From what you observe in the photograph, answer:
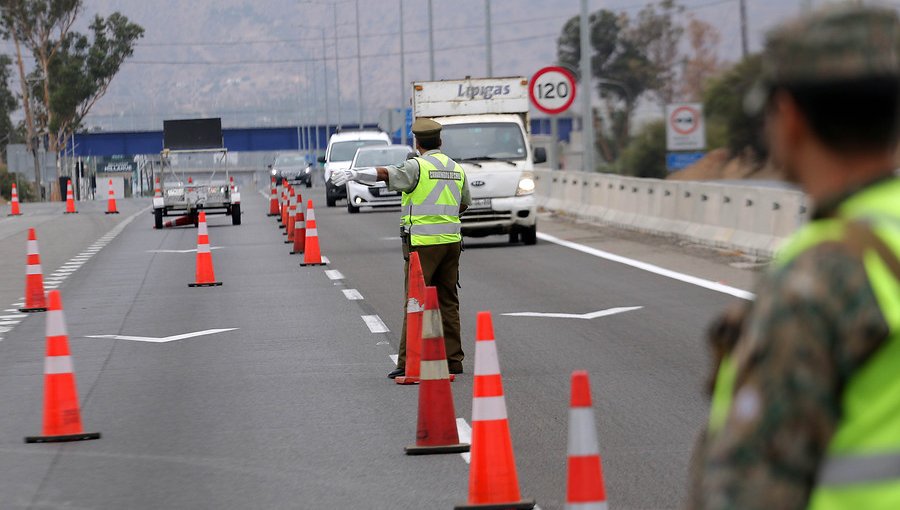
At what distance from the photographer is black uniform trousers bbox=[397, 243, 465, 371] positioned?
11539 mm

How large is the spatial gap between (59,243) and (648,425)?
2456 centimetres

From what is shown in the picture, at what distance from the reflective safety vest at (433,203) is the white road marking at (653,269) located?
205 inches

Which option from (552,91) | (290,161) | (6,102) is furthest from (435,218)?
(6,102)

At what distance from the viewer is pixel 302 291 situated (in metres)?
19.2

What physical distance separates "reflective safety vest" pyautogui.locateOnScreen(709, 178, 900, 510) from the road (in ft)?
16.2

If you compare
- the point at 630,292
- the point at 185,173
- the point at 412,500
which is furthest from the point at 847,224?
the point at 185,173

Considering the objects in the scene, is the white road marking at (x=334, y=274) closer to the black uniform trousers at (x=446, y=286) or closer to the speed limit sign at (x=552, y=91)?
the black uniform trousers at (x=446, y=286)

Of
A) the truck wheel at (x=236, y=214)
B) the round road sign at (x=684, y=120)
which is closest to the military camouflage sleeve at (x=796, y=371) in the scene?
the round road sign at (x=684, y=120)

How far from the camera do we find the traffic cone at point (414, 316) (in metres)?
10.8

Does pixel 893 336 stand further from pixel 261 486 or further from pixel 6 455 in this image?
pixel 6 455

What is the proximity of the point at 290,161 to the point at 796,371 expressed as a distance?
7380cm

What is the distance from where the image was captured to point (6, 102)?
124m

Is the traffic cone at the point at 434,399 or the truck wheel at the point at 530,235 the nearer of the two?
the traffic cone at the point at 434,399

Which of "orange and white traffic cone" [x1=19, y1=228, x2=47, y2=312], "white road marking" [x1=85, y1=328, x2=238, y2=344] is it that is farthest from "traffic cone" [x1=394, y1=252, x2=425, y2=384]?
"orange and white traffic cone" [x1=19, y1=228, x2=47, y2=312]
